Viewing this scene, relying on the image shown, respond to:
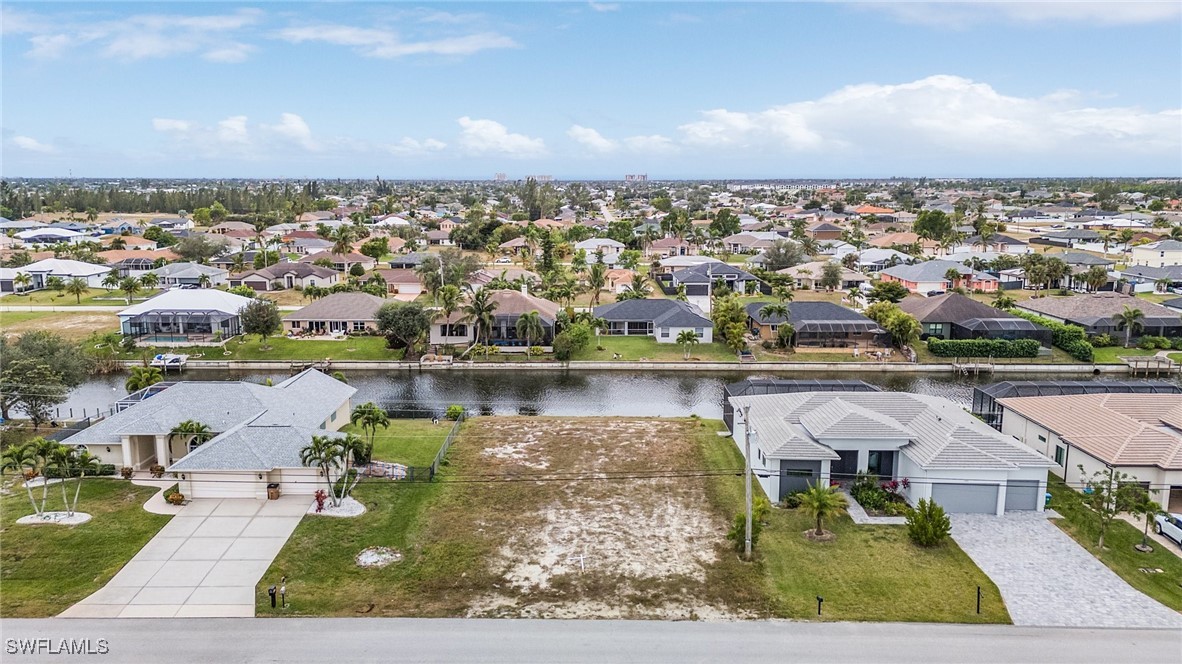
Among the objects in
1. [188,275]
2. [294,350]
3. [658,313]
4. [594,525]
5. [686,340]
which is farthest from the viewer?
[188,275]

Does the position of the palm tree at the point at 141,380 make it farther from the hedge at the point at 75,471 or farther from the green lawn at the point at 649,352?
the green lawn at the point at 649,352

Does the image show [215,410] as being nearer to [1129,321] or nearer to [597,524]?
[597,524]

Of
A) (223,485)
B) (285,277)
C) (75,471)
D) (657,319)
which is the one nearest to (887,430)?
(223,485)

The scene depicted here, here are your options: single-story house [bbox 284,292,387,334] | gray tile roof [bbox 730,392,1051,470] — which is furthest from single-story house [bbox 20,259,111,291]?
gray tile roof [bbox 730,392,1051,470]

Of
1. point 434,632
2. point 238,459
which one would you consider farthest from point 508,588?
point 238,459

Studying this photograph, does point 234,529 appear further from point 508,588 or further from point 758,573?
point 758,573
